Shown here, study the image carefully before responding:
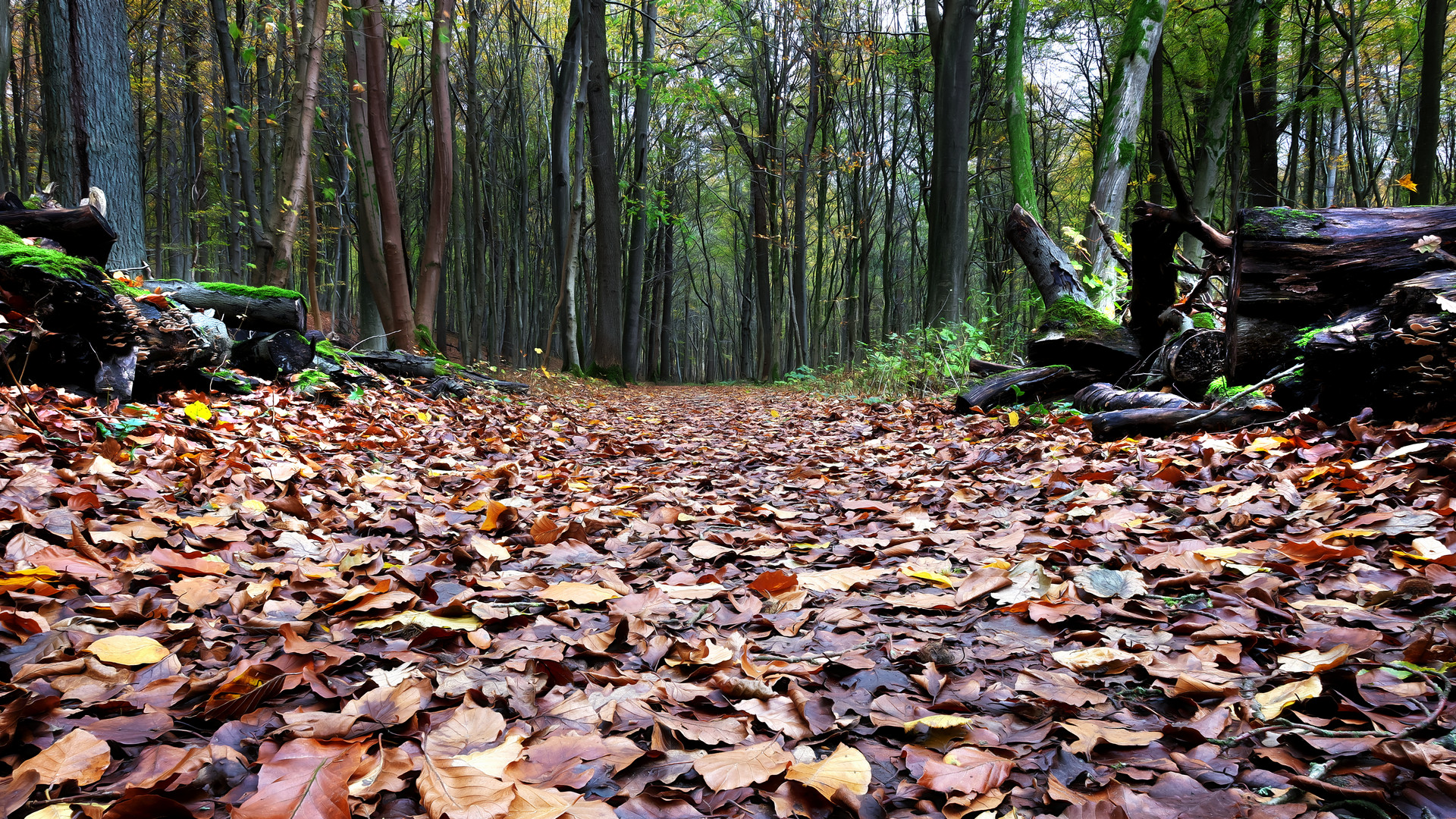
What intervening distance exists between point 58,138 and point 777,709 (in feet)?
24.8

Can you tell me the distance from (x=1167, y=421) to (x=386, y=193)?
8875 mm

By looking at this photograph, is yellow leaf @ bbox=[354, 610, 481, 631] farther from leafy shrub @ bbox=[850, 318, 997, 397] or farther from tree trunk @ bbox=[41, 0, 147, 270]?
leafy shrub @ bbox=[850, 318, 997, 397]

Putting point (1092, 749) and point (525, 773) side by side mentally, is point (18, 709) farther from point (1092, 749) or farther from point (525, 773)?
point (1092, 749)

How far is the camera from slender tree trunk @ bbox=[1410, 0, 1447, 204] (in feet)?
30.0

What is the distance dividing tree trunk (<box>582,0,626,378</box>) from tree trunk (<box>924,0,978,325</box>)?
6889 millimetres

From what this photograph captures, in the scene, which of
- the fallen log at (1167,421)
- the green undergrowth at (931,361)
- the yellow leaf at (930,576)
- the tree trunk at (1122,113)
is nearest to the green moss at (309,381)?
the yellow leaf at (930,576)

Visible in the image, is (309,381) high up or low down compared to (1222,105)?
down

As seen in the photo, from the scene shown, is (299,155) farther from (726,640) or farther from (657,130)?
(657,130)

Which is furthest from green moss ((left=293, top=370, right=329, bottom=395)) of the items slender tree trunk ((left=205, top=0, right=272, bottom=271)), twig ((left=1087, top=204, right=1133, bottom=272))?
twig ((left=1087, top=204, right=1133, bottom=272))

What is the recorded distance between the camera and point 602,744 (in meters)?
1.33

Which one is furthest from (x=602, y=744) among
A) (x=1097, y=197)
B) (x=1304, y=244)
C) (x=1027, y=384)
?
(x=1097, y=197)

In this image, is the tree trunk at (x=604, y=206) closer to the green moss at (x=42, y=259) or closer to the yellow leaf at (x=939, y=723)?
the green moss at (x=42, y=259)

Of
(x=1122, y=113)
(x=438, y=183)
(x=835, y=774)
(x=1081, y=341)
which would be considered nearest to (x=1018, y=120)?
(x=1122, y=113)

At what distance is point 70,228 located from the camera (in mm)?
4203
